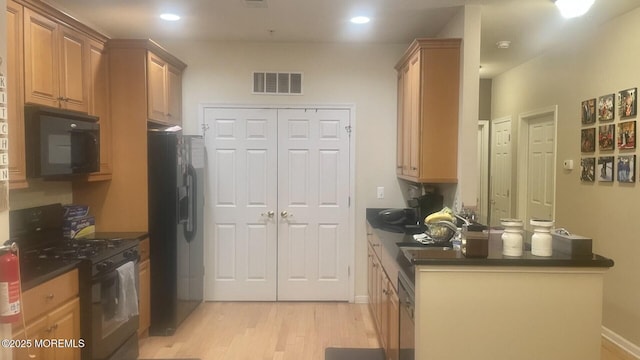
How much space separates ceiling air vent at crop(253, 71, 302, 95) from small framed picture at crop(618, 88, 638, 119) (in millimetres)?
2850

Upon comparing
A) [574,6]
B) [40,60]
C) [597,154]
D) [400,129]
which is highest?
[574,6]

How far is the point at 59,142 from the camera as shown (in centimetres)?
285

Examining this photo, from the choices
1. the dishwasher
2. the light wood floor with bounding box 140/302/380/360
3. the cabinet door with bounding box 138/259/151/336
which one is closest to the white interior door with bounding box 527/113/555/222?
the light wood floor with bounding box 140/302/380/360

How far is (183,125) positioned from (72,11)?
1395 mm

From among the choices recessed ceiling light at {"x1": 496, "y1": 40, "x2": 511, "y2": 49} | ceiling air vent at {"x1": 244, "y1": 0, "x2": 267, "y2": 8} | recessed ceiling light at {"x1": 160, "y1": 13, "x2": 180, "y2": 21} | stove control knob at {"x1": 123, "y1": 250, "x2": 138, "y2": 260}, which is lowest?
stove control knob at {"x1": 123, "y1": 250, "x2": 138, "y2": 260}

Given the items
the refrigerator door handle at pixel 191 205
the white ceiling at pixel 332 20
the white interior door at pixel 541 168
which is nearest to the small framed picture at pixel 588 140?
the white interior door at pixel 541 168

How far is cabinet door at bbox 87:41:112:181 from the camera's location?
134 inches

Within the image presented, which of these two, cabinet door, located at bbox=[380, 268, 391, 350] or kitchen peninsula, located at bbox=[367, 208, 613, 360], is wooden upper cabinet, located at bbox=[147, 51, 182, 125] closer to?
cabinet door, located at bbox=[380, 268, 391, 350]

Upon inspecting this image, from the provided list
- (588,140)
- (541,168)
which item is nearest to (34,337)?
(588,140)

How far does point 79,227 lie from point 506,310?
3132 mm

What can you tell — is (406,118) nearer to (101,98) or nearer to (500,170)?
(500,170)

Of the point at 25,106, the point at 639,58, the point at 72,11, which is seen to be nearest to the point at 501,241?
the point at 639,58

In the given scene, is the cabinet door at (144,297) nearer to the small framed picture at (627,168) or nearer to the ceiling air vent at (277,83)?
the ceiling air vent at (277,83)

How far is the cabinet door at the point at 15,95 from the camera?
98.3 inches
